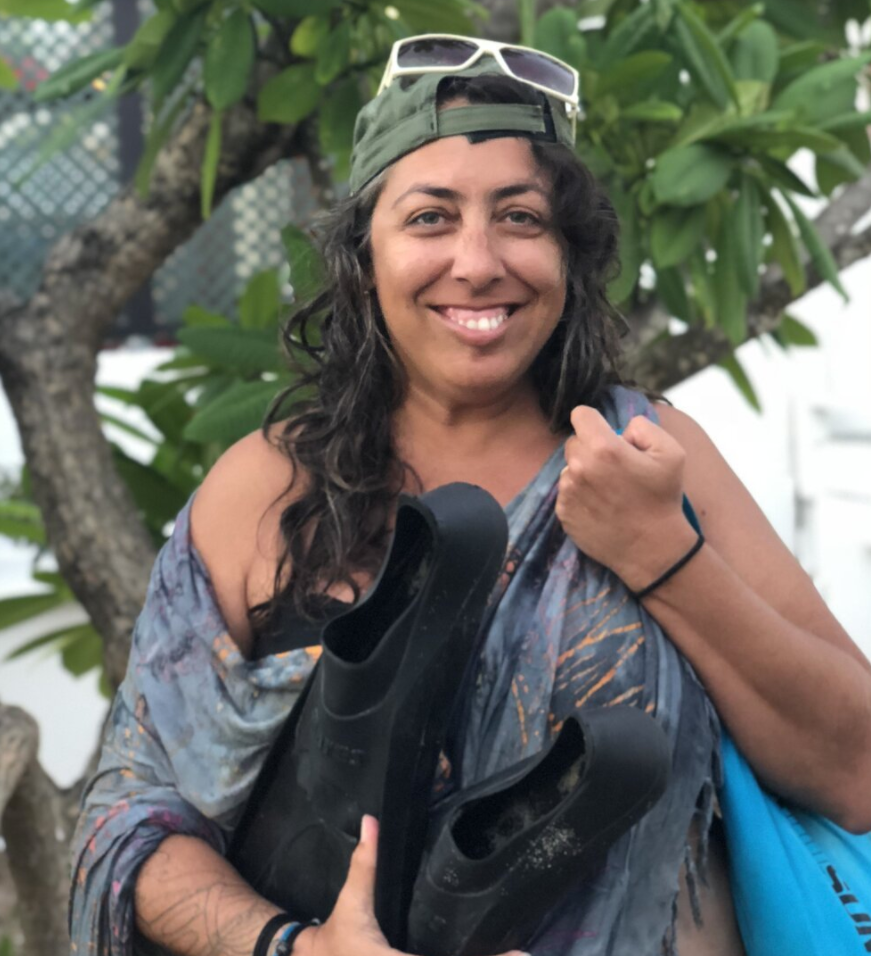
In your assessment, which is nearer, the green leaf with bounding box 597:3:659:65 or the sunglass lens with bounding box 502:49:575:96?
the sunglass lens with bounding box 502:49:575:96

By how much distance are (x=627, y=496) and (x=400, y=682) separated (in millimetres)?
324

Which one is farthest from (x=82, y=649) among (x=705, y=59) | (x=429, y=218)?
(x=429, y=218)

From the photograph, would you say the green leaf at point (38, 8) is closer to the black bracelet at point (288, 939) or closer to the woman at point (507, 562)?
the woman at point (507, 562)

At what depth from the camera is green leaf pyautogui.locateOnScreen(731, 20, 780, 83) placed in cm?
264

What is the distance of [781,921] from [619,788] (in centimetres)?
42

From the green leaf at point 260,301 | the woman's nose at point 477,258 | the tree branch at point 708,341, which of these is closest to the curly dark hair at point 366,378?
the woman's nose at point 477,258

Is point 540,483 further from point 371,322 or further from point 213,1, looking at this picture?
point 213,1

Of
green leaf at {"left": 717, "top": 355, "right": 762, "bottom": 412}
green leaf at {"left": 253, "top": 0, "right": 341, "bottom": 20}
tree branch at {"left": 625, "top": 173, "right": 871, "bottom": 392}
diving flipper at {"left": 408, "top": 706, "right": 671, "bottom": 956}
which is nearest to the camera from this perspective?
diving flipper at {"left": 408, "top": 706, "right": 671, "bottom": 956}

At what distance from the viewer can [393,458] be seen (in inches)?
74.7

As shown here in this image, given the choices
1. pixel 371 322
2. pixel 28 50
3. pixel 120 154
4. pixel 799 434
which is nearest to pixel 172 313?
pixel 120 154

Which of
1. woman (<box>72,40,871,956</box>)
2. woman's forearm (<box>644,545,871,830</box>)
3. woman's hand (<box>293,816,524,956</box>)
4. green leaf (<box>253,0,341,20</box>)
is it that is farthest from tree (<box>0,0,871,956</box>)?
woman's hand (<box>293,816,524,956</box>)

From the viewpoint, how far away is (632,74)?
8.46 feet

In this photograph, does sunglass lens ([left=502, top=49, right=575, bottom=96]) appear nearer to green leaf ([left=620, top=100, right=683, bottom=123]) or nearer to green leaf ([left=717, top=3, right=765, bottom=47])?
green leaf ([left=620, top=100, right=683, bottom=123])

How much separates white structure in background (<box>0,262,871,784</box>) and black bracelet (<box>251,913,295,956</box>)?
13.0 ft
